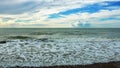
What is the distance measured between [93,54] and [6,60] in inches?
231

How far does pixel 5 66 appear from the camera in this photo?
11.5m

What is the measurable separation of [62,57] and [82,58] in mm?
1281

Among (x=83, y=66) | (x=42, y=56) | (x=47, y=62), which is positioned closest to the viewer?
(x=83, y=66)

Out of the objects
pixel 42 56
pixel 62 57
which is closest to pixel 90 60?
pixel 62 57

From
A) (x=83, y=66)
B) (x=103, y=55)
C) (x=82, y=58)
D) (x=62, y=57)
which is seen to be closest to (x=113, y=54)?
(x=103, y=55)

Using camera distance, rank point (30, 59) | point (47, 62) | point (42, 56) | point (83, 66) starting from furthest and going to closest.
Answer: point (42, 56), point (30, 59), point (47, 62), point (83, 66)

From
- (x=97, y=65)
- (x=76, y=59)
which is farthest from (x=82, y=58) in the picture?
(x=97, y=65)

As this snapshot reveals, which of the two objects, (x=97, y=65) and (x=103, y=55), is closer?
(x=97, y=65)

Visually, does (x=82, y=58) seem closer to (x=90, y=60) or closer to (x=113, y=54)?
(x=90, y=60)

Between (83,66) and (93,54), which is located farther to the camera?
(93,54)

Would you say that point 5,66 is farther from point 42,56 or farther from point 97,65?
point 97,65

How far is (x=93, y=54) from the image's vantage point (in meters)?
15.2

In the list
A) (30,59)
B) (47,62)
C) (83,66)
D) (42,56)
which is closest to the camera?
(83,66)

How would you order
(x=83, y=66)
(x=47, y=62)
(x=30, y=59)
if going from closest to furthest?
1. (x=83, y=66)
2. (x=47, y=62)
3. (x=30, y=59)
